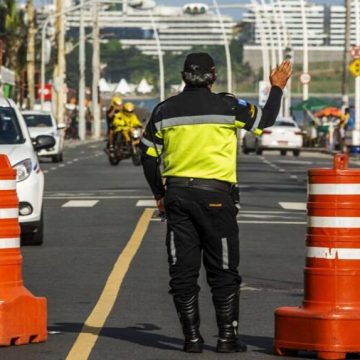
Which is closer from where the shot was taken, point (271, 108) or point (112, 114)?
point (271, 108)

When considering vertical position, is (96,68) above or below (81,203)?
below

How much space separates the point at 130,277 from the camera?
54.0 ft

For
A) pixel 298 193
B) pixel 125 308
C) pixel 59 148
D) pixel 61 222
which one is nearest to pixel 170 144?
pixel 125 308

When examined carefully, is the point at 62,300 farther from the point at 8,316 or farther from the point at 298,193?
the point at 298,193

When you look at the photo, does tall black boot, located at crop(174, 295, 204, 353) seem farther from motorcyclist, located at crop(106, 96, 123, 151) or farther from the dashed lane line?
motorcyclist, located at crop(106, 96, 123, 151)

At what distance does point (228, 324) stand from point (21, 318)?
130cm

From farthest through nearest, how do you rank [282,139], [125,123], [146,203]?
1. [282,139]
2. [125,123]
3. [146,203]

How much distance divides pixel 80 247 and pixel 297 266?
301 cm

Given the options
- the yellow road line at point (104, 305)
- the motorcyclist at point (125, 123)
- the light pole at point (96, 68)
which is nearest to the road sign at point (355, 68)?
the motorcyclist at point (125, 123)

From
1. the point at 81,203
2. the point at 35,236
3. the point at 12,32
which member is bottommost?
the point at 12,32

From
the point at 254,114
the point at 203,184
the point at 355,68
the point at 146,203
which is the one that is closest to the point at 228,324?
the point at 203,184

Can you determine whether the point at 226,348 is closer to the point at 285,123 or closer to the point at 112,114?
the point at 112,114

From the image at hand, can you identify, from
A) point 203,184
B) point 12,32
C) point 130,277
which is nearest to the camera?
point 203,184

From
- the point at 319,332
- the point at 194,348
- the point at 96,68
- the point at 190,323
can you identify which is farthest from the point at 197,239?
the point at 96,68
